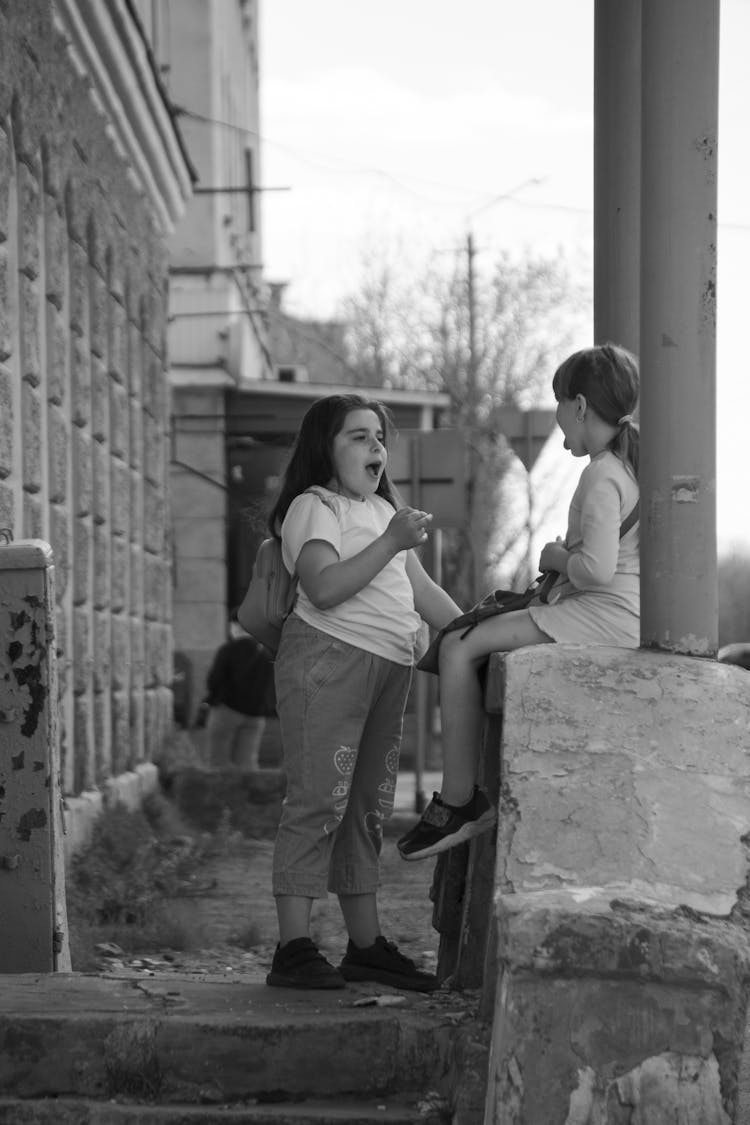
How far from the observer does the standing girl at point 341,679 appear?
4422 mm

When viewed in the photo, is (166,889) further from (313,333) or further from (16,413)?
(313,333)

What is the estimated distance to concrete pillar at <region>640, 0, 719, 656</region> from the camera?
4129 mm

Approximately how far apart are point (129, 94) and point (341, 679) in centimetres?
697

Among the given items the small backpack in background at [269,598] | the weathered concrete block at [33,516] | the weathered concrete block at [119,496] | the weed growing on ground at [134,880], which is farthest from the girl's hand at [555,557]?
the weathered concrete block at [119,496]

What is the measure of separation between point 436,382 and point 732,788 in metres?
34.2

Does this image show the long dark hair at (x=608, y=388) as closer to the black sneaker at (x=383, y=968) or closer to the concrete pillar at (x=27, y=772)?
the black sneaker at (x=383, y=968)

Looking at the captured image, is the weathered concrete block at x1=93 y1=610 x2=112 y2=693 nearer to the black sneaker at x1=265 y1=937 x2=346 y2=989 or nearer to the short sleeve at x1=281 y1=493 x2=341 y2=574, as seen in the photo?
the short sleeve at x1=281 y1=493 x2=341 y2=574

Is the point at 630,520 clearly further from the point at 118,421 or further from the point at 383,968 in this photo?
the point at 118,421

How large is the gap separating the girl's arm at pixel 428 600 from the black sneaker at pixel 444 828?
0.69 m

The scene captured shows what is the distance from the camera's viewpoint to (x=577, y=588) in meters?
4.61

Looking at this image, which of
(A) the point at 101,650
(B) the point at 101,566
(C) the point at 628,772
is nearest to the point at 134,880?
(A) the point at 101,650

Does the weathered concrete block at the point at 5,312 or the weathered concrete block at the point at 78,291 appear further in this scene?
the weathered concrete block at the point at 78,291

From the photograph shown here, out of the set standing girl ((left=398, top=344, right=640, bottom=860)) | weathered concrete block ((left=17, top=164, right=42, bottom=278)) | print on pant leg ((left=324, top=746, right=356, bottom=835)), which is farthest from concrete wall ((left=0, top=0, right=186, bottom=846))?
standing girl ((left=398, top=344, right=640, bottom=860))

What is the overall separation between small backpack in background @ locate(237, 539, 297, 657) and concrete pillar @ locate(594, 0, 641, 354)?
1535 mm
